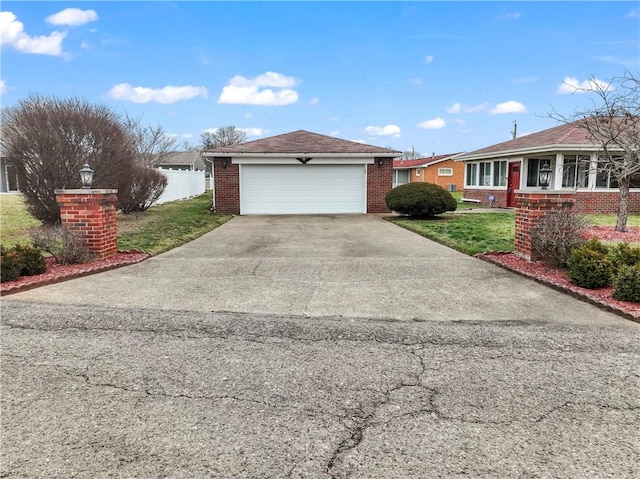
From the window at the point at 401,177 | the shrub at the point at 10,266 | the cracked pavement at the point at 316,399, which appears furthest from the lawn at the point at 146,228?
the window at the point at 401,177

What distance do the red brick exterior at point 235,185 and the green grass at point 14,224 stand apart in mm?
6412

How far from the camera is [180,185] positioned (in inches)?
1056

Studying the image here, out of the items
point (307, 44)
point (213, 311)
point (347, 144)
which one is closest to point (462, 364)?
point (213, 311)

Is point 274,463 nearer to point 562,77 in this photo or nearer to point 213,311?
point 213,311

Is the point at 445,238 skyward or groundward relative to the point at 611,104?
groundward

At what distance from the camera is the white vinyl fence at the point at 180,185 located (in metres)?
23.2

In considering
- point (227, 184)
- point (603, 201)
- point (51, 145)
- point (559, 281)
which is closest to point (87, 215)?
point (51, 145)

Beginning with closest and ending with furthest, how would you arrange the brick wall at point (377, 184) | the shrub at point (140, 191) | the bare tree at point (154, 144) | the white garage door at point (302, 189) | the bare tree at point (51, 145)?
1. the bare tree at point (51, 145)
2. the shrub at point (140, 191)
3. the white garage door at point (302, 189)
4. the brick wall at point (377, 184)
5. the bare tree at point (154, 144)

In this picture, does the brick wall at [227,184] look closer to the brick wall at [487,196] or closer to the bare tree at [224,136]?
the brick wall at [487,196]

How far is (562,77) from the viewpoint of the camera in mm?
11688

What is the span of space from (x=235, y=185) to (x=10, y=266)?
38.7 ft

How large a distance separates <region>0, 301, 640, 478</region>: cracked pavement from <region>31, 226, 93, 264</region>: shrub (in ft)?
8.98

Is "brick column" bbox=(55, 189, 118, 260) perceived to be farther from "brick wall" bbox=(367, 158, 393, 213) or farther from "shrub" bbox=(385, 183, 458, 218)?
"brick wall" bbox=(367, 158, 393, 213)

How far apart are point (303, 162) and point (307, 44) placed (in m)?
4.41
